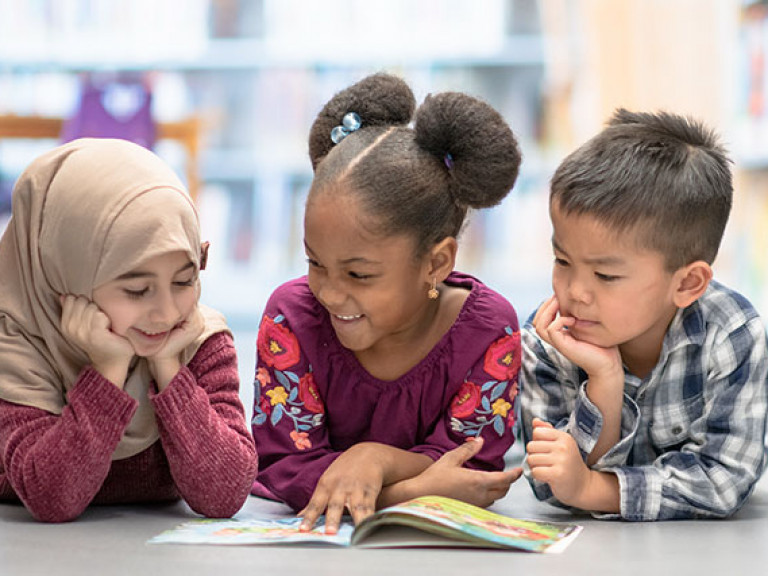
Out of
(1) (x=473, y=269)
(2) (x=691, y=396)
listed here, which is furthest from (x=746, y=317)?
(1) (x=473, y=269)

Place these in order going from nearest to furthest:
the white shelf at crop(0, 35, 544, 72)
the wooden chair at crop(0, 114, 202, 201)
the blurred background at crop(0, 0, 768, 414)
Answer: the wooden chair at crop(0, 114, 202, 201) < the blurred background at crop(0, 0, 768, 414) < the white shelf at crop(0, 35, 544, 72)

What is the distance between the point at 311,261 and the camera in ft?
5.07

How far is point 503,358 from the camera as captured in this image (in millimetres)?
1601

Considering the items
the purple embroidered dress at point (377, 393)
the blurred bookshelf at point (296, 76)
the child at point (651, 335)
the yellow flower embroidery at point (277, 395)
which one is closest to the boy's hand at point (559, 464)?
the child at point (651, 335)

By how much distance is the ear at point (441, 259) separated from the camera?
156 centimetres

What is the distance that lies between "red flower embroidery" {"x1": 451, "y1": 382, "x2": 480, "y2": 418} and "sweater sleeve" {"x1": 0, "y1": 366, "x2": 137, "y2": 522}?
443mm

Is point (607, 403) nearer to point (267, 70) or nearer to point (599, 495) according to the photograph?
point (599, 495)

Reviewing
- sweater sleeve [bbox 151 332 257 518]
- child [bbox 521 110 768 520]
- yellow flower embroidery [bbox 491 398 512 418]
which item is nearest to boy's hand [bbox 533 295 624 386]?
child [bbox 521 110 768 520]

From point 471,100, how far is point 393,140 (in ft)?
0.39

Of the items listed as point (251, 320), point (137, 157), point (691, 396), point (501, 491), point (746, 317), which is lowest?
point (251, 320)

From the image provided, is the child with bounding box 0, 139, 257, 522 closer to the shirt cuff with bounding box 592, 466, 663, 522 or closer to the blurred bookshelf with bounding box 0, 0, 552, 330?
the shirt cuff with bounding box 592, 466, 663, 522

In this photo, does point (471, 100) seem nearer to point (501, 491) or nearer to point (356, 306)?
point (356, 306)

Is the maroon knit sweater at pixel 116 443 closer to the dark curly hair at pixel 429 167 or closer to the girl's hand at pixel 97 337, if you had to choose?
the girl's hand at pixel 97 337

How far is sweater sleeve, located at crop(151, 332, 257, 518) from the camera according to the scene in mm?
1438
